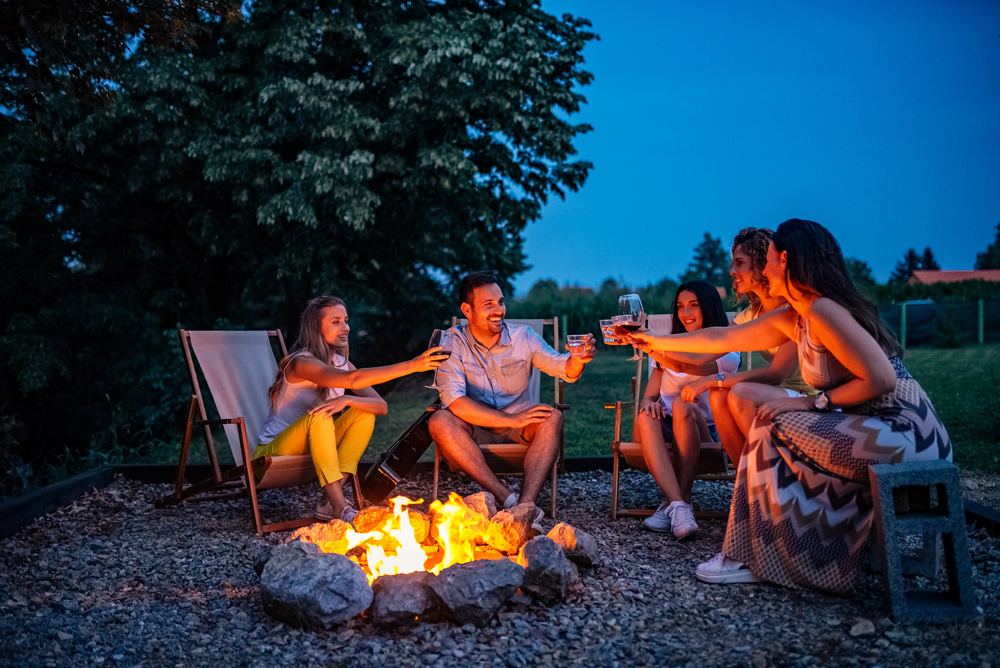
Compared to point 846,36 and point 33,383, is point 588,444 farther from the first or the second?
point 846,36

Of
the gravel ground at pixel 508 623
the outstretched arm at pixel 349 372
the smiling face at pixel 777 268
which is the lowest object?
the gravel ground at pixel 508 623

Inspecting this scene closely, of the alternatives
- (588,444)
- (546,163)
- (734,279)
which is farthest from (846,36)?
(734,279)

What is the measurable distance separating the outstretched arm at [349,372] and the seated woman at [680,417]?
1106mm

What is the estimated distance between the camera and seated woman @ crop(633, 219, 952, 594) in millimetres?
2385

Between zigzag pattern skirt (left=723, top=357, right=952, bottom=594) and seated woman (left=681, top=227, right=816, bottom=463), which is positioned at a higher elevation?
seated woman (left=681, top=227, right=816, bottom=463)

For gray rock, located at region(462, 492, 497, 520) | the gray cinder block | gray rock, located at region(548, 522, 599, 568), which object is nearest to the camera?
the gray cinder block

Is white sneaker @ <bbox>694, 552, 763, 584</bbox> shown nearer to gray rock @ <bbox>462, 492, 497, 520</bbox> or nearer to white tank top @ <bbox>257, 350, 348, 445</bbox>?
gray rock @ <bbox>462, 492, 497, 520</bbox>

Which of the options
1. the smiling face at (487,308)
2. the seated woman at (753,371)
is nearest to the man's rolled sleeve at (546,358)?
the smiling face at (487,308)

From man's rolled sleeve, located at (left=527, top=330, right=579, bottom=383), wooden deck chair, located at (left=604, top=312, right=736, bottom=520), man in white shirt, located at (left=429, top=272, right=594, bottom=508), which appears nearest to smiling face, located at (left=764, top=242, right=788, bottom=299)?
man in white shirt, located at (left=429, top=272, right=594, bottom=508)

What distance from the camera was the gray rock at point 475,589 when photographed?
2348mm

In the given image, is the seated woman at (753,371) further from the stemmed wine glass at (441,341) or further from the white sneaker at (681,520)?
the stemmed wine glass at (441,341)

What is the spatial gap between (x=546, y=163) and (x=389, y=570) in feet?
25.4

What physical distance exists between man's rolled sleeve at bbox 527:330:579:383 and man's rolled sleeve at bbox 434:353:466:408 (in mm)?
413

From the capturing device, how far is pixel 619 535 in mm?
3426
